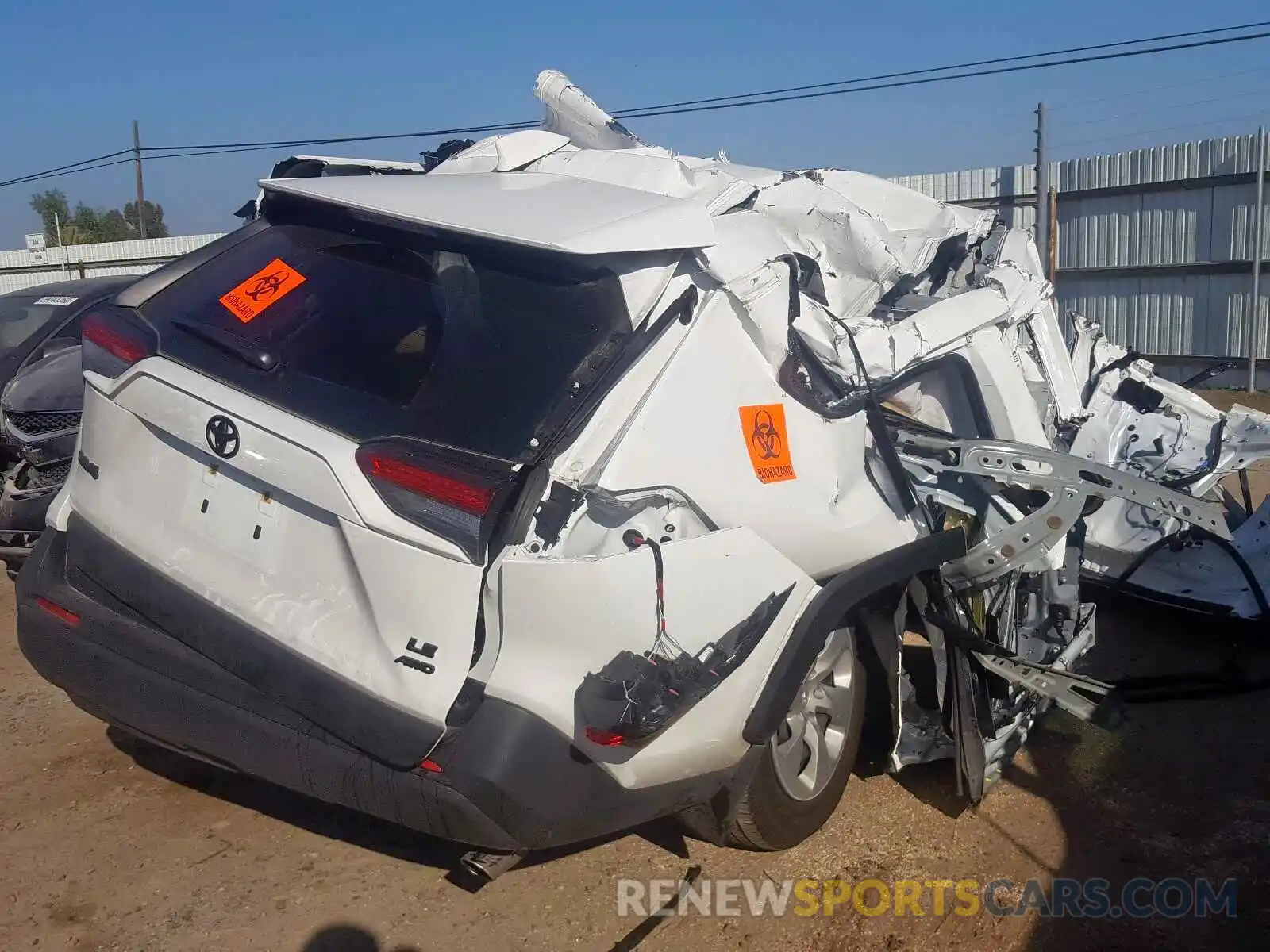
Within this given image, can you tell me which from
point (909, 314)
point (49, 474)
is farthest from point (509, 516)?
point (49, 474)

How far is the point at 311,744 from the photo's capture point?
9.15 feet

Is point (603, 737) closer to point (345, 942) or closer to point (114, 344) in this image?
point (345, 942)

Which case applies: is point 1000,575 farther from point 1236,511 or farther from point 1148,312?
point 1148,312

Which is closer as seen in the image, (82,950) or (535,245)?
(535,245)

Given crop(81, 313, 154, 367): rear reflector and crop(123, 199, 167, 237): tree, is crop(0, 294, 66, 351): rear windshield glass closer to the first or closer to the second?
crop(81, 313, 154, 367): rear reflector

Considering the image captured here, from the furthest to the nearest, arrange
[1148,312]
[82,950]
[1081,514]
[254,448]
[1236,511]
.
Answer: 1. [1148,312]
2. [1236,511]
3. [1081,514]
4. [82,950]
5. [254,448]

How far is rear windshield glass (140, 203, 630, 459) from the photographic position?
2773mm

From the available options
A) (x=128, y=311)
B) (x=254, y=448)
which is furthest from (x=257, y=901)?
(x=128, y=311)

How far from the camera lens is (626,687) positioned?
2652 millimetres

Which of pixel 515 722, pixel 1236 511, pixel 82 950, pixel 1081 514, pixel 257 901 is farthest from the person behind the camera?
pixel 1236 511

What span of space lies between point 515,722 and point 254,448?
3.08 feet

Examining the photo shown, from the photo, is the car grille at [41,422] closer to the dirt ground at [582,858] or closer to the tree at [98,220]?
the dirt ground at [582,858]

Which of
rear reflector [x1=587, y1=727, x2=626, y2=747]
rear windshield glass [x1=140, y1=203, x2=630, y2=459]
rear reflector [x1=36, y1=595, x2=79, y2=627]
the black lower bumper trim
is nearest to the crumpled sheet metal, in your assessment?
rear windshield glass [x1=140, y1=203, x2=630, y2=459]

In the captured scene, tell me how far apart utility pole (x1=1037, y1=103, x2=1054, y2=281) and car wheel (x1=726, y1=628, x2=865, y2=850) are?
1224 centimetres
